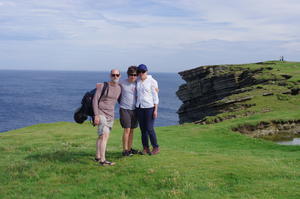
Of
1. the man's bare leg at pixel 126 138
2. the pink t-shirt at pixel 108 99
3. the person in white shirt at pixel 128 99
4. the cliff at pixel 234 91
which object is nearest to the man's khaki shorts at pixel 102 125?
the pink t-shirt at pixel 108 99

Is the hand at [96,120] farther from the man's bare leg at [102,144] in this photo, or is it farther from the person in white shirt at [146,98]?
the person in white shirt at [146,98]

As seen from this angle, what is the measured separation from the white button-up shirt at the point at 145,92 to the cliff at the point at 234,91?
952 inches

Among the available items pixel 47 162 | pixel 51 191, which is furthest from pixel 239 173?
pixel 47 162

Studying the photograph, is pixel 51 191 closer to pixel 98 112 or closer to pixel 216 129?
pixel 98 112

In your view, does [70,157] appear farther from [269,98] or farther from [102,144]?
[269,98]

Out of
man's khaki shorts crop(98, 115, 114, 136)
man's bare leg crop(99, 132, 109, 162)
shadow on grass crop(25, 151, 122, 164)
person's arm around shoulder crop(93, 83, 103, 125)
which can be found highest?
person's arm around shoulder crop(93, 83, 103, 125)

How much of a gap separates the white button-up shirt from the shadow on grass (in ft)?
8.54

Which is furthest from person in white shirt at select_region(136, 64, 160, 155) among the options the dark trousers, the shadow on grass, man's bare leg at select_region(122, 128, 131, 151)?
the shadow on grass

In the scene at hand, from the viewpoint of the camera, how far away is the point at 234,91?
5394cm

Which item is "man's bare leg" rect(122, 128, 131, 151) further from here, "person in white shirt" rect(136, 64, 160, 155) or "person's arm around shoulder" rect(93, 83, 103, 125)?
"person's arm around shoulder" rect(93, 83, 103, 125)

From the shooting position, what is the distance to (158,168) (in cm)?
1258

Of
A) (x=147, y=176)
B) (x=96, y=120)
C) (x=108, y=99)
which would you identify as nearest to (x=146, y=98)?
(x=108, y=99)

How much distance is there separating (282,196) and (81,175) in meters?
6.87

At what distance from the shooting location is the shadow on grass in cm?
1446
